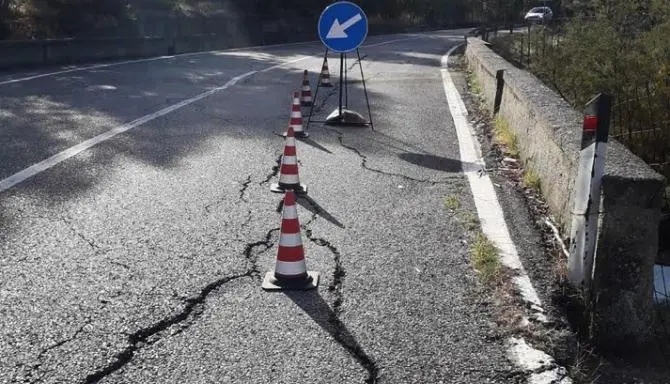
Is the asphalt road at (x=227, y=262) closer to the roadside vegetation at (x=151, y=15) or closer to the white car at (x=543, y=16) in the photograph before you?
the white car at (x=543, y=16)

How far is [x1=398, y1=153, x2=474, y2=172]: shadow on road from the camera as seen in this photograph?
8148 mm

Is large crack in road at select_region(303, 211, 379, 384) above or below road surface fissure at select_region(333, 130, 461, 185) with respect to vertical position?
below

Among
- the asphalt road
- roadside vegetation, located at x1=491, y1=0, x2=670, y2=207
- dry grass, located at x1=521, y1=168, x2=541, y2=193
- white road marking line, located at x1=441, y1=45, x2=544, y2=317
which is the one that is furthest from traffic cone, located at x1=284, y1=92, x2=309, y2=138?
roadside vegetation, located at x1=491, y1=0, x2=670, y2=207

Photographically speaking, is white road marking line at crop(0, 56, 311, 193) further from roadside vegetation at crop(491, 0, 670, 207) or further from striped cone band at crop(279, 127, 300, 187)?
roadside vegetation at crop(491, 0, 670, 207)

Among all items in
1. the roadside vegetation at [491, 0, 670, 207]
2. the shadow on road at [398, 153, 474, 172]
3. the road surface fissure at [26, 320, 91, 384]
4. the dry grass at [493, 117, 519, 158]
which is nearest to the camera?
the road surface fissure at [26, 320, 91, 384]

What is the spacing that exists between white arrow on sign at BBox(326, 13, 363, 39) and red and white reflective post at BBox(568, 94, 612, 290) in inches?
261

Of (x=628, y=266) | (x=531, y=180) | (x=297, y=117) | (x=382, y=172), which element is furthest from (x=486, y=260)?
(x=297, y=117)

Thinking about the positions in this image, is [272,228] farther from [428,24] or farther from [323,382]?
[428,24]

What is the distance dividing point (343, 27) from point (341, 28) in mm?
31

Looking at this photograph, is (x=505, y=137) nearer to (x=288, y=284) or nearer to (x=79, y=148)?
(x=79, y=148)

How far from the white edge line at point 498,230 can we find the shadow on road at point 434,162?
0.13 metres

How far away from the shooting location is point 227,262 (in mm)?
4977

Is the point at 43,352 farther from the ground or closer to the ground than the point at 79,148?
closer to the ground

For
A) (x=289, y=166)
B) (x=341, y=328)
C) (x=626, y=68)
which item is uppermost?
(x=626, y=68)
